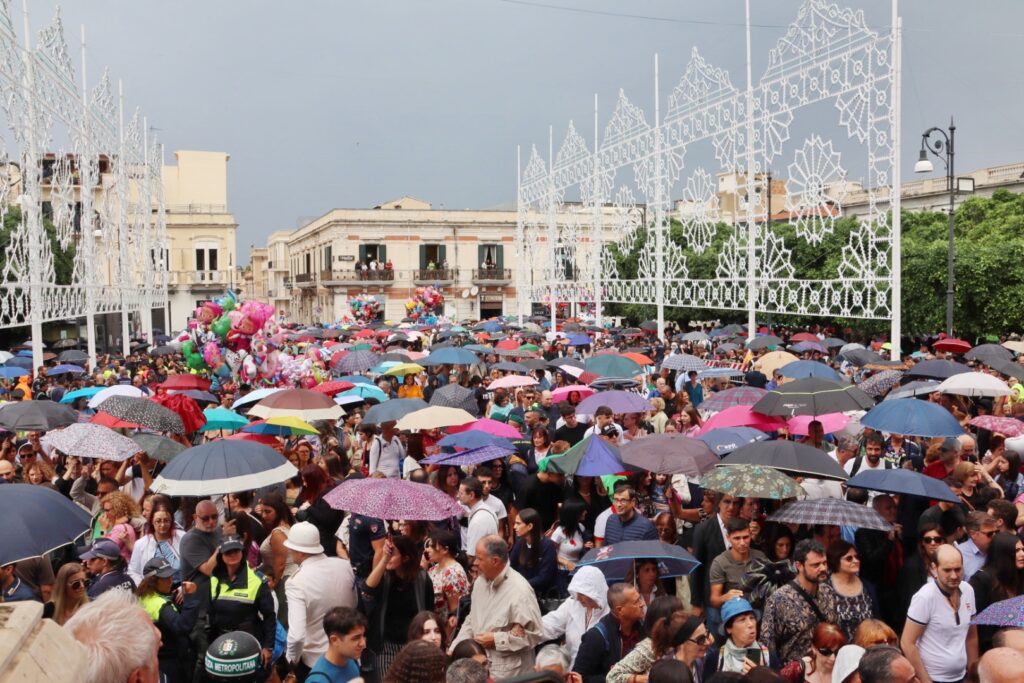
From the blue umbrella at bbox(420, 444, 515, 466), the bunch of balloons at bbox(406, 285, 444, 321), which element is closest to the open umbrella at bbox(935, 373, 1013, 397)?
the blue umbrella at bbox(420, 444, 515, 466)

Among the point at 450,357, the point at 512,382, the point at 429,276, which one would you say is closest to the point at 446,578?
the point at 512,382

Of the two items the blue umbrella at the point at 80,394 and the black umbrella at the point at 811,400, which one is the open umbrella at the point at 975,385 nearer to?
the black umbrella at the point at 811,400

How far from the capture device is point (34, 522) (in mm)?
4918

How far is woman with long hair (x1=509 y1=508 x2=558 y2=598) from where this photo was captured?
19.7 feet

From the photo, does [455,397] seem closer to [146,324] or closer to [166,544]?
[166,544]

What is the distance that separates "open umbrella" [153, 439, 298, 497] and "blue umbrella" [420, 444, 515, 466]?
1.16 m

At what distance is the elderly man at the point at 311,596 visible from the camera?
5.15 meters

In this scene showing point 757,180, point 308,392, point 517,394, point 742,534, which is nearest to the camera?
point 742,534

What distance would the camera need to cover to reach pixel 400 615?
5422mm

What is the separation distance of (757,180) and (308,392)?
1342 cm

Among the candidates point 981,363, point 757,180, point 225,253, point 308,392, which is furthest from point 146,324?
point 981,363

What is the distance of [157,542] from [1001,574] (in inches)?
200

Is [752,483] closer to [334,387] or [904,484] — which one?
→ [904,484]

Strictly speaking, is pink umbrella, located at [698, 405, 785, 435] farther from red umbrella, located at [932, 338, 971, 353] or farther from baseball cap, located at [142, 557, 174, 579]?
red umbrella, located at [932, 338, 971, 353]
